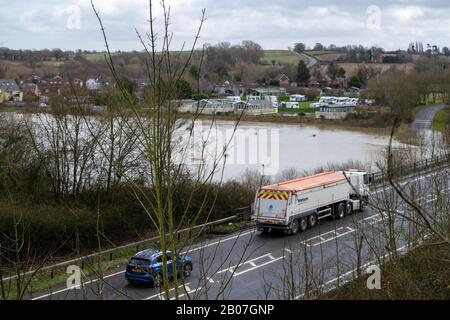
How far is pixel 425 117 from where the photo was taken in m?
37.2

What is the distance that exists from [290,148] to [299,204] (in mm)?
20561

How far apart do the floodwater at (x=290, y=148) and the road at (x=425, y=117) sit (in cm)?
243

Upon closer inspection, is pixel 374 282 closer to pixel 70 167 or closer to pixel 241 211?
pixel 241 211

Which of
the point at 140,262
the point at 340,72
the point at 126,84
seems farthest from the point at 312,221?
the point at 340,72

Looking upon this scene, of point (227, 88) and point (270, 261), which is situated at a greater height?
point (227, 88)

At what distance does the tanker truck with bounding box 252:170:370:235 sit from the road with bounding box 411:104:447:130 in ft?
51.2

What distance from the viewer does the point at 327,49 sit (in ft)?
385

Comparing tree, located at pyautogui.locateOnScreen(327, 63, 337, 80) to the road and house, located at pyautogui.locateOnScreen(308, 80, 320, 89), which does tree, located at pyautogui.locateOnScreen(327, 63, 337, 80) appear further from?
the road

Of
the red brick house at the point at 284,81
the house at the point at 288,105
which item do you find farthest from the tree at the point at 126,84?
the red brick house at the point at 284,81

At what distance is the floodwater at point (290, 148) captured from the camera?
30.1 m

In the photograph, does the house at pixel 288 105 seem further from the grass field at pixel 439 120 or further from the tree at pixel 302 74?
the grass field at pixel 439 120

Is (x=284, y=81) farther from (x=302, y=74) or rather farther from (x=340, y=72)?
(x=340, y=72)

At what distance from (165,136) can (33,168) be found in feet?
53.8
